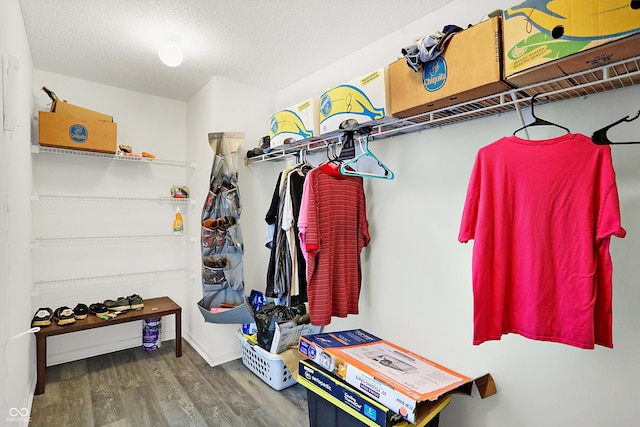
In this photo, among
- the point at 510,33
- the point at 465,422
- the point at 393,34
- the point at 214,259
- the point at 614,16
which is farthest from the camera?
the point at 214,259

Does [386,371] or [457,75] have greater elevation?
[457,75]

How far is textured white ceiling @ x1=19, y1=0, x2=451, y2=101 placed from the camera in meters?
1.85

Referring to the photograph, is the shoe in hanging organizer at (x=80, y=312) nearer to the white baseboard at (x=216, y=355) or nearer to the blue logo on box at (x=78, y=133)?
the white baseboard at (x=216, y=355)

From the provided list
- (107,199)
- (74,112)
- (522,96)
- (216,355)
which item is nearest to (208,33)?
(74,112)

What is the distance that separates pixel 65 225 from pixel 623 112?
12.1 feet

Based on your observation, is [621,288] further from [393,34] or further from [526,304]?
[393,34]

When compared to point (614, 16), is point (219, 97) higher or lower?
higher

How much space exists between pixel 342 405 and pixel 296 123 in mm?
1668

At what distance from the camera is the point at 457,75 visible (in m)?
1.35

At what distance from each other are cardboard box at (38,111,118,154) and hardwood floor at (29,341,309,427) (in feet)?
5.82

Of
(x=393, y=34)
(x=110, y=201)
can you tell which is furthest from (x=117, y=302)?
(x=393, y=34)

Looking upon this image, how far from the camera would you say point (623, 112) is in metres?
1.24

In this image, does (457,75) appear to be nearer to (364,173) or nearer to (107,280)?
(364,173)

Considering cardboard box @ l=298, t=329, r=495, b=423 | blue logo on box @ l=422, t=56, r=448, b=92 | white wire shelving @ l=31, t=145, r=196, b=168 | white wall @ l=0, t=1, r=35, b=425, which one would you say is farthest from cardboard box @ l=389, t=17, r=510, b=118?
white wire shelving @ l=31, t=145, r=196, b=168
